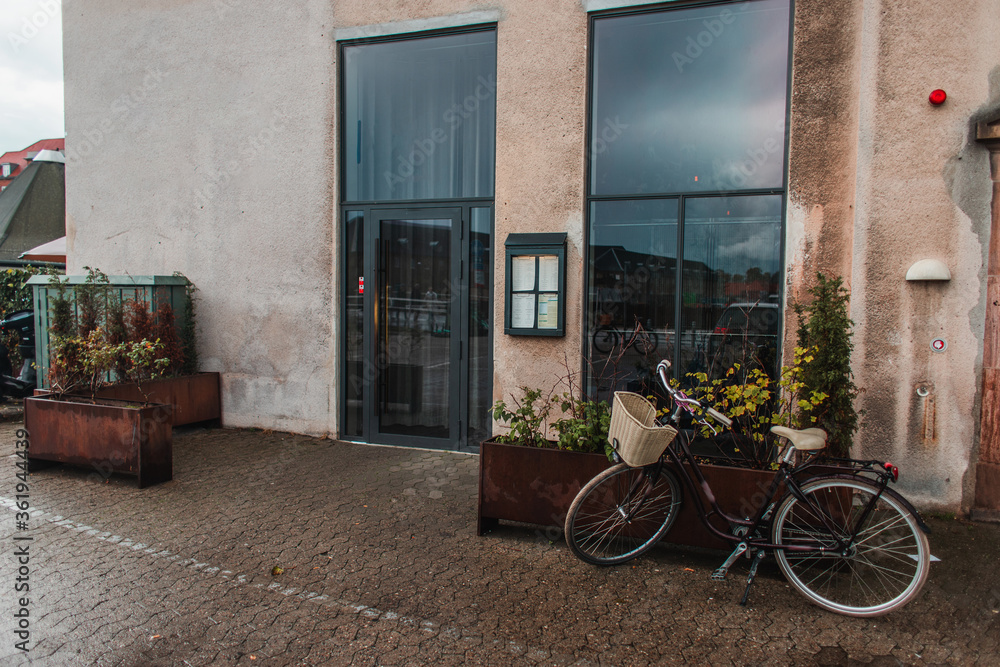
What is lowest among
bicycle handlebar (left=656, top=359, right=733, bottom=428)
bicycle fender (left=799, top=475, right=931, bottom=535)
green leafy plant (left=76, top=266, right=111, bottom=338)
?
bicycle fender (left=799, top=475, right=931, bottom=535)

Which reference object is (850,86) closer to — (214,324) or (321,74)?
(321,74)

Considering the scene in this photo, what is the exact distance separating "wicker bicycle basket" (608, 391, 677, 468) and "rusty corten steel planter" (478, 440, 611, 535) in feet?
1.44

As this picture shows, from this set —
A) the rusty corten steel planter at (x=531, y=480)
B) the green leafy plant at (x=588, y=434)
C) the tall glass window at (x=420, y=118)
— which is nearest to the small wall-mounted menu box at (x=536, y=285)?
the tall glass window at (x=420, y=118)

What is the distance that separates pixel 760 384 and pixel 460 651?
8.57 feet

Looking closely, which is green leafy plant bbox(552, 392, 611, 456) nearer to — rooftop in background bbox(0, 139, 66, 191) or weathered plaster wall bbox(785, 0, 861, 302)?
weathered plaster wall bbox(785, 0, 861, 302)

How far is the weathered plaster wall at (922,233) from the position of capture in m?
4.62

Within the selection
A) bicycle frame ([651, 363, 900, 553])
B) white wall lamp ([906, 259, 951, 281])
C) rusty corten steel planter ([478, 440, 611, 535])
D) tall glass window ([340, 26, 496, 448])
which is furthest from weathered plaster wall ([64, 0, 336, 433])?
white wall lamp ([906, 259, 951, 281])

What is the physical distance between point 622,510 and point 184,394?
18.2 feet

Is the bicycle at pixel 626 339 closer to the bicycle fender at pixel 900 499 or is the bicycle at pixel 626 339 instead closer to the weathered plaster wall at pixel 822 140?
the weathered plaster wall at pixel 822 140

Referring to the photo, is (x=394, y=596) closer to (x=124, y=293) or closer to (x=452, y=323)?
(x=452, y=323)

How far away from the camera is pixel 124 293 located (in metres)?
7.25

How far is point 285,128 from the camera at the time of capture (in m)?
7.02

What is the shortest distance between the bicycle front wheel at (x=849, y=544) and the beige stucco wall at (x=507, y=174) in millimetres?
1570

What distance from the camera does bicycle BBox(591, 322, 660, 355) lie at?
5707 mm
